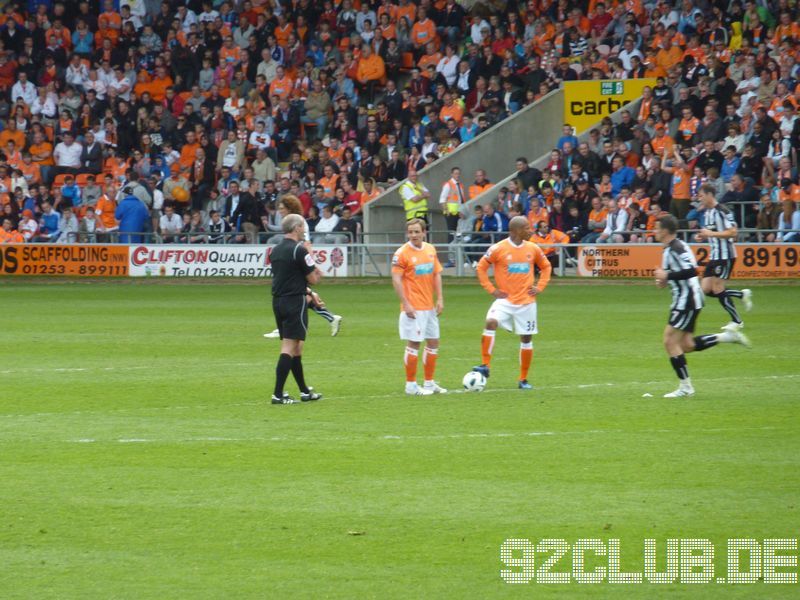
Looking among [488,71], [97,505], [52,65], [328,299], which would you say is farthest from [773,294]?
[52,65]

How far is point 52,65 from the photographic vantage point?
43.2 metres

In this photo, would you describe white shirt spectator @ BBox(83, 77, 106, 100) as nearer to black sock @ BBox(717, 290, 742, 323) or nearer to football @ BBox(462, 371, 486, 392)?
black sock @ BBox(717, 290, 742, 323)

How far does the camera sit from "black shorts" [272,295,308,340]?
14.1 m

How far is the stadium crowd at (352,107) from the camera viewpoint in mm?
31797

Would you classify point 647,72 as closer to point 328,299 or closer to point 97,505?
point 328,299

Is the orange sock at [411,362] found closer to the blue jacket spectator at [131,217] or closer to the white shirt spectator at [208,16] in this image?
the blue jacket spectator at [131,217]

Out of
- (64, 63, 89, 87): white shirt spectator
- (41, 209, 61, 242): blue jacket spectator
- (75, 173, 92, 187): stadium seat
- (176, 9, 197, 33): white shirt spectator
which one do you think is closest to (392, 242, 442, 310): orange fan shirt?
(41, 209, 61, 242): blue jacket spectator

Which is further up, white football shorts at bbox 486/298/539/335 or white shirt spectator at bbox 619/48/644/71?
white shirt spectator at bbox 619/48/644/71

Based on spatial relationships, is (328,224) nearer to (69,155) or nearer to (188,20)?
(69,155)

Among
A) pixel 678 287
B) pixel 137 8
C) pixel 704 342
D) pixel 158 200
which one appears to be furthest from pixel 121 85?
pixel 678 287

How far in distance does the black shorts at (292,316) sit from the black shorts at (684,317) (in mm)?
3699

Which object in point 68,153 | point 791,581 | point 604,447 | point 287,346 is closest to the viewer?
point 791,581

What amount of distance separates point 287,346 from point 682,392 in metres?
4.06

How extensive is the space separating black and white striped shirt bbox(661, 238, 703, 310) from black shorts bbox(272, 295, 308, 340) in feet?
12.1
